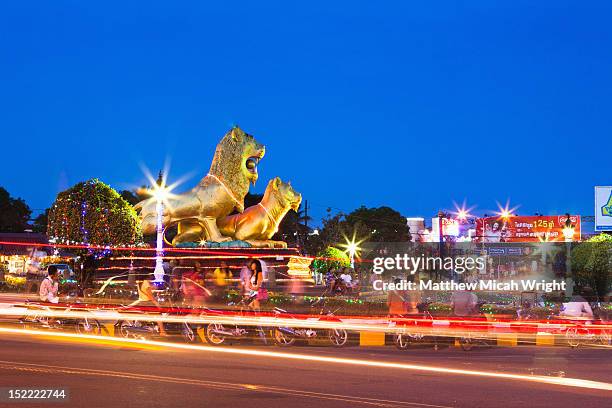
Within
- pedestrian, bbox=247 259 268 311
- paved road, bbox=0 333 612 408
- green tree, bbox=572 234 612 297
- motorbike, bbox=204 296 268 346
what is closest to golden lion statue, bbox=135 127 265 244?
green tree, bbox=572 234 612 297

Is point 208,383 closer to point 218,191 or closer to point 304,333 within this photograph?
point 304,333

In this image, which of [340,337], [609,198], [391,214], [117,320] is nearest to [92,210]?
[117,320]

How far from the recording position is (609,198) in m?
57.0

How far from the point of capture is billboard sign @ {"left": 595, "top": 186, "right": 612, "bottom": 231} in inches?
2235

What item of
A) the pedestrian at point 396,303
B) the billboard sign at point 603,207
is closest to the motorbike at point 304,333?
the pedestrian at point 396,303

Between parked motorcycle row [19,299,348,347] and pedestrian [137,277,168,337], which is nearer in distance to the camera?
parked motorcycle row [19,299,348,347]

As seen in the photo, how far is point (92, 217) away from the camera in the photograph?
3500 centimetres

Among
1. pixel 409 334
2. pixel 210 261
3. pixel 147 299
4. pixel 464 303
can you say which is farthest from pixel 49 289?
pixel 210 261

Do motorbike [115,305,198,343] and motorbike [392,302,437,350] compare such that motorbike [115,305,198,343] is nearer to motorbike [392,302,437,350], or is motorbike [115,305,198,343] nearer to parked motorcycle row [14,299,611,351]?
parked motorcycle row [14,299,611,351]

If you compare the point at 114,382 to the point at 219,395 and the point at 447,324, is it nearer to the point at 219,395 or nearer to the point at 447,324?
the point at 219,395

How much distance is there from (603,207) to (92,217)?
36.4 metres

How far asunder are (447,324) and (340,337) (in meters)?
2.90

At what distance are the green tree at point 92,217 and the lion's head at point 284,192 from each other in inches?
281

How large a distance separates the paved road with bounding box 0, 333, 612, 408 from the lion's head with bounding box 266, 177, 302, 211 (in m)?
23.9
